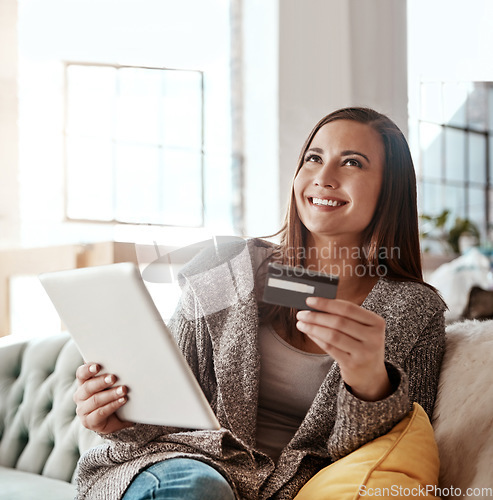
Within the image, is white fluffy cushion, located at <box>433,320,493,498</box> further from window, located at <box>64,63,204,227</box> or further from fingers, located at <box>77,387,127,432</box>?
window, located at <box>64,63,204,227</box>

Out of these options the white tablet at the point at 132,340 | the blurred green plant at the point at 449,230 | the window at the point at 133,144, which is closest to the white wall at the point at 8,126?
the window at the point at 133,144

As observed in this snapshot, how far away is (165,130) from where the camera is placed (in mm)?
2594

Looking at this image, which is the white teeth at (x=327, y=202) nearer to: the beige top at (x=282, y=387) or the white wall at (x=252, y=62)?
the beige top at (x=282, y=387)

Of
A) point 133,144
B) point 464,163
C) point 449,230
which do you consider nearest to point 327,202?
point 133,144

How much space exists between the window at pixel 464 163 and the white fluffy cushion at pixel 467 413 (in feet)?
12.2

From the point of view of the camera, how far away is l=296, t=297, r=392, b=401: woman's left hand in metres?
0.57

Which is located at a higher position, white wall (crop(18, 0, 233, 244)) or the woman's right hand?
white wall (crop(18, 0, 233, 244))

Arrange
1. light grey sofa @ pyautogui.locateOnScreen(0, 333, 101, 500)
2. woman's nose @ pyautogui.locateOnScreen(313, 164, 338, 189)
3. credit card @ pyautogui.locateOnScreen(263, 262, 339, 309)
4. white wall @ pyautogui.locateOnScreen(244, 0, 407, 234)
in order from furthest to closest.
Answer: white wall @ pyautogui.locateOnScreen(244, 0, 407, 234), light grey sofa @ pyautogui.locateOnScreen(0, 333, 101, 500), woman's nose @ pyautogui.locateOnScreen(313, 164, 338, 189), credit card @ pyautogui.locateOnScreen(263, 262, 339, 309)

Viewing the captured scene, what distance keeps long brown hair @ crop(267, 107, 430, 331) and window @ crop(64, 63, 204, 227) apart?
62.4 inches

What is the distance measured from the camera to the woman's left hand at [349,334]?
1.88 ft

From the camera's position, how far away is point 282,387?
0.82 m

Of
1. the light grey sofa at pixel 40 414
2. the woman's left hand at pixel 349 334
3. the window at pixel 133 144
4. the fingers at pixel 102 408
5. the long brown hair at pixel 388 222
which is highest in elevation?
the window at pixel 133 144

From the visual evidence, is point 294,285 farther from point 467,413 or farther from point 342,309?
point 467,413

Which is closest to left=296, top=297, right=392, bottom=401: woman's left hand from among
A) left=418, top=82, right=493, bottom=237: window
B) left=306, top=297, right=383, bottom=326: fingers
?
left=306, top=297, right=383, bottom=326: fingers
